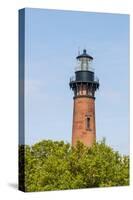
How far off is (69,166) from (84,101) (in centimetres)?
119

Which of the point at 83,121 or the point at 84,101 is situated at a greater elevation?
the point at 84,101

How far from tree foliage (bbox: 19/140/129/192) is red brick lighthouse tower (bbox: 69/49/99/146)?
19cm


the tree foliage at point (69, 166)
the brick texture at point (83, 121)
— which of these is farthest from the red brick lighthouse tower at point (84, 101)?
the tree foliage at point (69, 166)

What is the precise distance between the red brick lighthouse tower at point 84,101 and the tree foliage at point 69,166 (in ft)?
0.64

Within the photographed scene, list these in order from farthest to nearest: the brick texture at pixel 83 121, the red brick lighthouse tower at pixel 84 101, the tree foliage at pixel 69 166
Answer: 1. the brick texture at pixel 83 121
2. the red brick lighthouse tower at pixel 84 101
3. the tree foliage at pixel 69 166

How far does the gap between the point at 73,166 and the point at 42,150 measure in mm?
750

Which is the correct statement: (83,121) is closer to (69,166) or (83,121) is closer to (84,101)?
(84,101)

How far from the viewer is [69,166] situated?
14.7 meters

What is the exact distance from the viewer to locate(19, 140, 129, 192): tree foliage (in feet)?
46.5

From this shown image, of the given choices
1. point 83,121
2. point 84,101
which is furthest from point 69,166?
point 84,101

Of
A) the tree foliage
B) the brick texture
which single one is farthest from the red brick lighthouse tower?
the tree foliage

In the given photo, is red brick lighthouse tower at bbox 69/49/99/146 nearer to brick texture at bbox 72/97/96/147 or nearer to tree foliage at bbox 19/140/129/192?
brick texture at bbox 72/97/96/147

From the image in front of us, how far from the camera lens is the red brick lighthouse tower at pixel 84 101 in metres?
14.7

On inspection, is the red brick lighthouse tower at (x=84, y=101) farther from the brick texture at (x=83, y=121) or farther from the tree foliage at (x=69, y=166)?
the tree foliage at (x=69, y=166)
